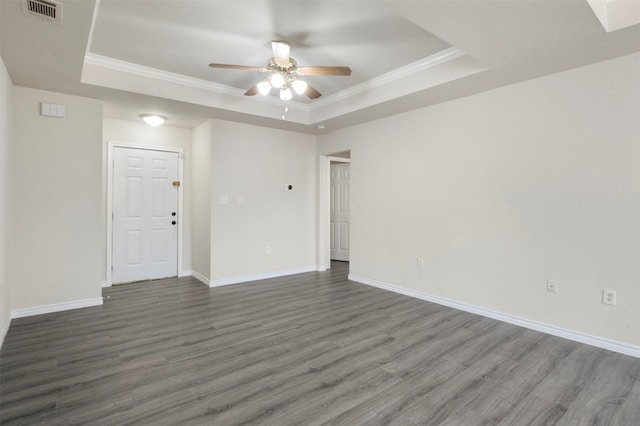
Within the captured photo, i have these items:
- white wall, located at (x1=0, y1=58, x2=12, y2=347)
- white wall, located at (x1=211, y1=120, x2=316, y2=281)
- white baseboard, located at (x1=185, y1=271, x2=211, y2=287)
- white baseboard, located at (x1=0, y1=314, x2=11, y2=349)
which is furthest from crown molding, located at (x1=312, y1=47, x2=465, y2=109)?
white baseboard, located at (x1=0, y1=314, x2=11, y2=349)

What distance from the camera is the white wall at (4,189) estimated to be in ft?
9.03

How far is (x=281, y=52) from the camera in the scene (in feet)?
9.61

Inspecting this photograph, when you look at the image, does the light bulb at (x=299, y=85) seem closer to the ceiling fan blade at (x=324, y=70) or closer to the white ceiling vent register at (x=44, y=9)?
the ceiling fan blade at (x=324, y=70)

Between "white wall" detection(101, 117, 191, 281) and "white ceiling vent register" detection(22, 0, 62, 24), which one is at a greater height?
"white ceiling vent register" detection(22, 0, 62, 24)

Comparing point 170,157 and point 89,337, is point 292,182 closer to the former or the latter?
point 170,157

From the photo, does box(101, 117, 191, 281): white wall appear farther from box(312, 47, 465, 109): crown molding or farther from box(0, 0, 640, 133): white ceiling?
box(312, 47, 465, 109): crown molding

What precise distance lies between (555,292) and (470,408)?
5.84 ft

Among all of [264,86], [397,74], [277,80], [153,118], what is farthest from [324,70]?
[153,118]

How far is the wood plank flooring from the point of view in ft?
6.23

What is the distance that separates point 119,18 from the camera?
8.61 ft

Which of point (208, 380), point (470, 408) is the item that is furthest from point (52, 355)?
point (470, 408)

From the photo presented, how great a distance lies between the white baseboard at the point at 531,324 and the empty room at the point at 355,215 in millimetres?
19

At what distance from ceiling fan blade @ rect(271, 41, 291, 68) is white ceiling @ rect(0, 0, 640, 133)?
78mm

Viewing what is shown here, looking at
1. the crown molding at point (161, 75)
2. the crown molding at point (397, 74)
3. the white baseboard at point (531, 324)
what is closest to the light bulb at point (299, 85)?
the crown molding at point (397, 74)
